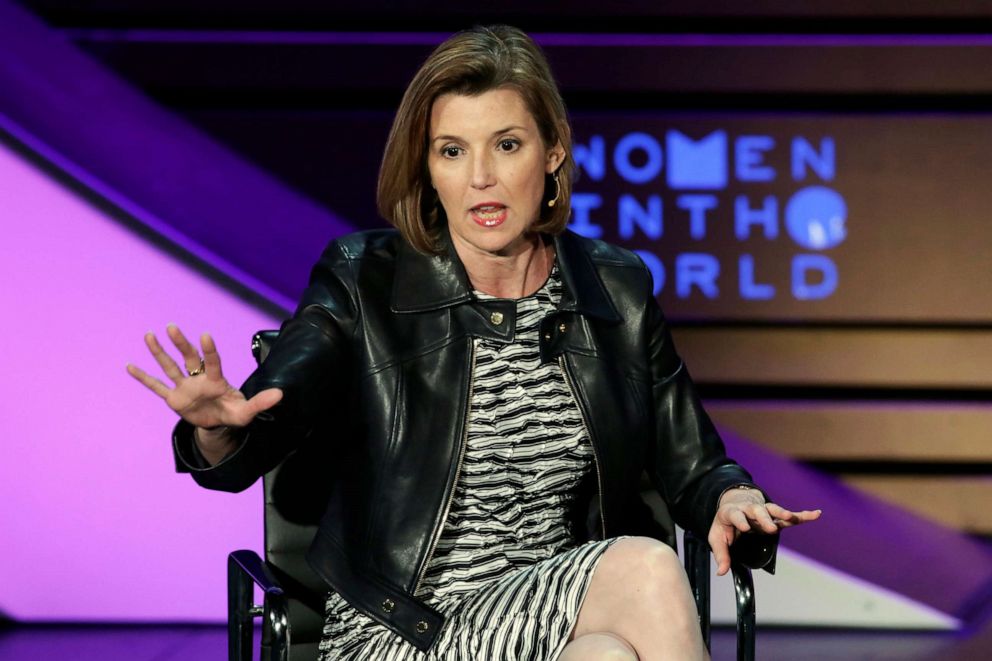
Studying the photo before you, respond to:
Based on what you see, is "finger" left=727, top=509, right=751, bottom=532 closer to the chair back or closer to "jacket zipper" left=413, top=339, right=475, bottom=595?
"jacket zipper" left=413, top=339, right=475, bottom=595

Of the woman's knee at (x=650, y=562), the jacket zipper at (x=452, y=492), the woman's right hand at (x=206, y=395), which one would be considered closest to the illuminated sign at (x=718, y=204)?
the jacket zipper at (x=452, y=492)

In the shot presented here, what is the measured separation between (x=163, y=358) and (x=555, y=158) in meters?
0.92

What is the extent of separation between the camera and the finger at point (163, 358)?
1839mm

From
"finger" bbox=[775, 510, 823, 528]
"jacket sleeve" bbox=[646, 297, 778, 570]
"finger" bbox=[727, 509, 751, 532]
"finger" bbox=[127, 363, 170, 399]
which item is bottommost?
"finger" bbox=[727, 509, 751, 532]

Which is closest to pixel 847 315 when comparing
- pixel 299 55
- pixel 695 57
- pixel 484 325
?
pixel 695 57

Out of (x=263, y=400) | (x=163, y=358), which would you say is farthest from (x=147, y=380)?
(x=263, y=400)

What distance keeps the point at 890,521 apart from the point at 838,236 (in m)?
0.92

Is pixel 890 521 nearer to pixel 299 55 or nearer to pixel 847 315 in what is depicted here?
pixel 847 315

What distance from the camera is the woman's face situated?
7.80ft

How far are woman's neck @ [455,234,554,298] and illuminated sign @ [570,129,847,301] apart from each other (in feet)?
5.99

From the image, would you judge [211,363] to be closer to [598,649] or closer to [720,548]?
[598,649]

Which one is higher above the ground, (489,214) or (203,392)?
(489,214)

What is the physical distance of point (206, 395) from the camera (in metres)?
1.99

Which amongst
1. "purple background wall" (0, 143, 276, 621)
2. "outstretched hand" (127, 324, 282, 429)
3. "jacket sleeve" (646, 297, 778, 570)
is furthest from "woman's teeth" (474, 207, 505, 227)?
"purple background wall" (0, 143, 276, 621)
